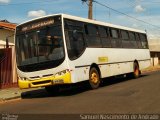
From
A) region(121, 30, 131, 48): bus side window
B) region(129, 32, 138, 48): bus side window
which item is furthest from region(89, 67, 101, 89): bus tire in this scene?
region(129, 32, 138, 48): bus side window

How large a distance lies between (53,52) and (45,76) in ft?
3.27

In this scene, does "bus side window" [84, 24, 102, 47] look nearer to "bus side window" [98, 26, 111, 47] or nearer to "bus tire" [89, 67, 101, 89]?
"bus side window" [98, 26, 111, 47]

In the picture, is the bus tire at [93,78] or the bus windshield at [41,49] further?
the bus tire at [93,78]

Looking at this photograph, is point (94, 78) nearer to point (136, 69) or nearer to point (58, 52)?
point (58, 52)

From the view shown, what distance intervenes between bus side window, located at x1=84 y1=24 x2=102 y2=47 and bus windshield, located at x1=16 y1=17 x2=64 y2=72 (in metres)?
2.48

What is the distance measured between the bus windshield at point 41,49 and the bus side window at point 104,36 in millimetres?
4439

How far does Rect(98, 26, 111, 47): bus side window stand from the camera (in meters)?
20.2

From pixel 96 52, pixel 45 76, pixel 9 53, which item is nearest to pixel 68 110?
pixel 45 76

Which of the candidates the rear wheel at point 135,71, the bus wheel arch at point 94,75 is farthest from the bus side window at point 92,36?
the rear wheel at point 135,71

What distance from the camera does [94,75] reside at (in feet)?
60.3

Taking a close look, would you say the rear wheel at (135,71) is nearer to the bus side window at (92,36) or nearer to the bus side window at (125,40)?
the bus side window at (125,40)

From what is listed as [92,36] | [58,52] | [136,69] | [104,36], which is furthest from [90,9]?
[58,52]

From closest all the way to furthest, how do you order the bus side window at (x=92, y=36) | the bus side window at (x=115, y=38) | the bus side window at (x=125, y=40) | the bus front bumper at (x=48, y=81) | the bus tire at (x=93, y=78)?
the bus front bumper at (x=48, y=81) < the bus tire at (x=93, y=78) < the bus side window at (x=92, y=36) < the bus side window at (x=115, y=38) < the bus side window at (x=125, y=40)

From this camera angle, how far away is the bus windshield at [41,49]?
16.0m
